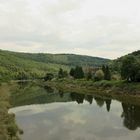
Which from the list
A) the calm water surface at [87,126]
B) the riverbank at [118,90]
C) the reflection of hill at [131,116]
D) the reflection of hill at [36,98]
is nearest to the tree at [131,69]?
the riverbank at [118,90]

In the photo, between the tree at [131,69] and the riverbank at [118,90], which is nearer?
the riverbank at [118,90]

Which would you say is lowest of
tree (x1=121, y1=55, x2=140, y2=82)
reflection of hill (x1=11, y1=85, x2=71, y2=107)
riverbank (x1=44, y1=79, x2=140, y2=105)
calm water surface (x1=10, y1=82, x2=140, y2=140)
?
reflection of hill (x1=11, y1=85, x2=71, y2=107)

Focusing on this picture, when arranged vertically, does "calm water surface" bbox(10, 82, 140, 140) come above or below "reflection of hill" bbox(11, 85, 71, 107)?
above

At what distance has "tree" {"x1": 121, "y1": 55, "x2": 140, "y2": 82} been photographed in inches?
3398

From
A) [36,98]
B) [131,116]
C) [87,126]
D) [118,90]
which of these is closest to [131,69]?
[118,90]

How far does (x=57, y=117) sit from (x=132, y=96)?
104 feet

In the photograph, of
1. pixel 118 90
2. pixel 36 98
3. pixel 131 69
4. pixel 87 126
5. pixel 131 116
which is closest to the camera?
pixel 87 126

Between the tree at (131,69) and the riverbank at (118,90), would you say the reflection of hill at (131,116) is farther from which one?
the tree at (131,69)

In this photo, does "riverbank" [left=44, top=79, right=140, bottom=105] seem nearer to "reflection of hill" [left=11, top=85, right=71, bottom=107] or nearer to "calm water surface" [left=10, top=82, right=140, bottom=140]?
"reflection of hill" [left=11, top=85, right=71, bottom=107]

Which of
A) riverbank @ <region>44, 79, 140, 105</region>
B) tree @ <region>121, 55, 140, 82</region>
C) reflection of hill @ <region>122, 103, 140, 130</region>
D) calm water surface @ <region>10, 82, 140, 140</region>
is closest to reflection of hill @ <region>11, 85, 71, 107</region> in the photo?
riverbank @ <region>44, 79, 140, 105</region>

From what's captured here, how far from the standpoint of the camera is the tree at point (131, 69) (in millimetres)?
86312

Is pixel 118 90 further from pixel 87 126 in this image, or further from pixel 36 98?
pixel 87 126

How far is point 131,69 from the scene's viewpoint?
86812mm

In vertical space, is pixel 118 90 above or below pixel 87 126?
above
